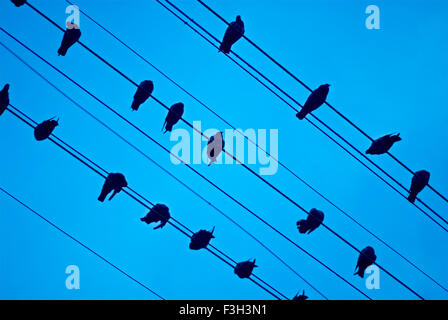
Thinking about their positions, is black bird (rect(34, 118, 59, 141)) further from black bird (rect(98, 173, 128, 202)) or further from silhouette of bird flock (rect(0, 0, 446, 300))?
black bird (rect(98, 173, 128, 202))

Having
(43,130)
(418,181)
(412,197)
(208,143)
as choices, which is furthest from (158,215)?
(418,181)

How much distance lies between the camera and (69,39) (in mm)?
7406

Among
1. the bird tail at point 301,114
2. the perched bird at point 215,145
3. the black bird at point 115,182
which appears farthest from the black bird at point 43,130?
the bird tail at point 301,114

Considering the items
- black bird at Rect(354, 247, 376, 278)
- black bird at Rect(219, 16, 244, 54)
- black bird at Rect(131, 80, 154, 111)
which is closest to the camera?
black bird at Rect(131, 80, 154, 111)

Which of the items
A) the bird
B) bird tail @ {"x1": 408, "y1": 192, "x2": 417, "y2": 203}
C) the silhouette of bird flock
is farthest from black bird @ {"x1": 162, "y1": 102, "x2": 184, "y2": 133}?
bird tail @ {"x1": 408, "y1": 192, "x2": 417, "y2": 203}

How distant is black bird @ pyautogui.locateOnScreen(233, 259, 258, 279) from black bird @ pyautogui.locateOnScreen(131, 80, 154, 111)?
233 centimetres

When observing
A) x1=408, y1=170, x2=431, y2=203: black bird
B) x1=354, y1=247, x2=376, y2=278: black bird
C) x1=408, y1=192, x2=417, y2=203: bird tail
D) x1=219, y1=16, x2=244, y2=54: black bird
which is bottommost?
x1=354, y1=247, x2=376, y2=278: black bird

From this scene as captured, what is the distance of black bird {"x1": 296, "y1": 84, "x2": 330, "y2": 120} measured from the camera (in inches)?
299

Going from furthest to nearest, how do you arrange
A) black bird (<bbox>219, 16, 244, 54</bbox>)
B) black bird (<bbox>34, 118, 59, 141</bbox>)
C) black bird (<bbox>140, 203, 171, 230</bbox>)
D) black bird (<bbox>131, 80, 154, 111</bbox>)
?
black bird (<bbox>219, 16, 244, 54</bbox>), black bird (<bbox>140, 203, 171, 230</bbox>), black bird (<bbox>131, 80, 154, 111</bbox>), black bird (<bbox>34, 118, 59, 141</bbox>)
